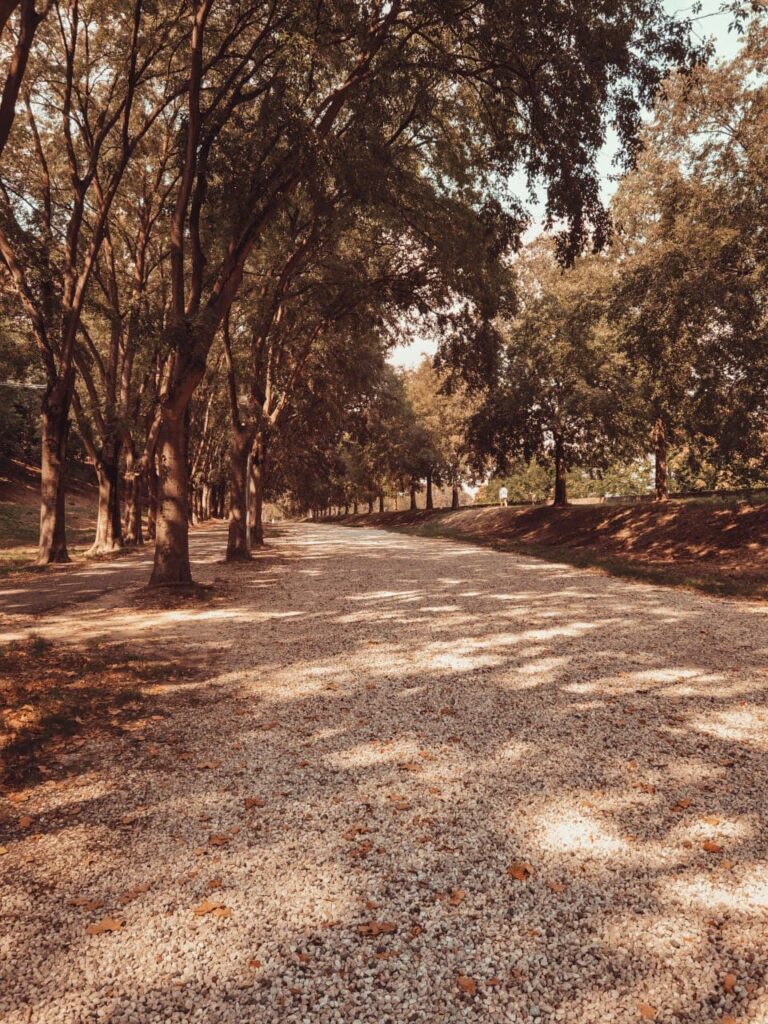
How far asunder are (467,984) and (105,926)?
155 cm

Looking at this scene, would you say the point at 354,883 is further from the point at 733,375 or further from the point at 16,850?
the point at 733,375

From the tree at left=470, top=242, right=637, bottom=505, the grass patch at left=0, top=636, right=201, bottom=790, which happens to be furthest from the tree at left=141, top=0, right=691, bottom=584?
the tree at left=470, top=242, right=637, bottom=505

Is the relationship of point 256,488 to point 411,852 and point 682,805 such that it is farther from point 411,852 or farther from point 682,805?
point 682,805

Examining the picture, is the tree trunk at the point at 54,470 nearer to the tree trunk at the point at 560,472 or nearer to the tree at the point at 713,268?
the tree at the point at 713,268

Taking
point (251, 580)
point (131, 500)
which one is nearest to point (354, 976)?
point (251, 580)

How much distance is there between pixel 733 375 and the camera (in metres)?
13.9

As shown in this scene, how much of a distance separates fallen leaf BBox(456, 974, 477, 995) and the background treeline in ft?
23.3

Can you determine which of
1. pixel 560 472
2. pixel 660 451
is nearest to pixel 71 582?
pixel 560 472

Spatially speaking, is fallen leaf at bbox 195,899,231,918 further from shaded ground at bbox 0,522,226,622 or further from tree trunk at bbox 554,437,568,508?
tree trunk at bbox 554,437,568,508

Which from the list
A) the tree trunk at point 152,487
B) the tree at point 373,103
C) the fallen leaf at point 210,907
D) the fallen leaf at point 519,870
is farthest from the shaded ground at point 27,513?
the fallen leaf at point 519,870

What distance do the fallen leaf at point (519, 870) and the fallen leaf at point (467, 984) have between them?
64cm

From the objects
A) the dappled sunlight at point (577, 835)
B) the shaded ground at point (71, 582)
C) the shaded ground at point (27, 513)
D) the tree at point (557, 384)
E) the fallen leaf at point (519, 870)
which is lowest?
the fallen leaf at point (519, 870)

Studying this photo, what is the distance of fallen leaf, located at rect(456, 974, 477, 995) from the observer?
87.3 inches

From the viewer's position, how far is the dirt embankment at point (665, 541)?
12195 mm
